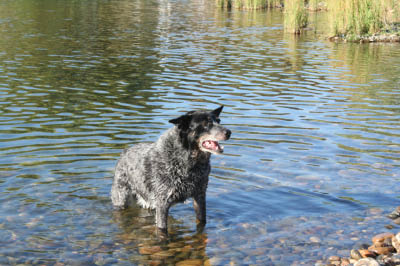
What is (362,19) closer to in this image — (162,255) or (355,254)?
(355,254)

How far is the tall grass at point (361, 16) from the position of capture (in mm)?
29844

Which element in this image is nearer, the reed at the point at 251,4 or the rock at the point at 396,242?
the rock at the point at 396,242

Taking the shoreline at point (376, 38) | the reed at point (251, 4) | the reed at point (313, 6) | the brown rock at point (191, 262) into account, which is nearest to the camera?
the brown rock at point (191, 262)

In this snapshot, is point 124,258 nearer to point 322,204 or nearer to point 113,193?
point 113,193

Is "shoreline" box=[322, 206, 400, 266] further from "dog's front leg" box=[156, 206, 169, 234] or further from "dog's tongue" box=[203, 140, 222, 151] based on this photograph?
"dog's front leg" box=[156, 206, 169, 234]

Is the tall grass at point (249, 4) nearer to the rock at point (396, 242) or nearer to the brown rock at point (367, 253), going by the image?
the rock at point (396, 242)

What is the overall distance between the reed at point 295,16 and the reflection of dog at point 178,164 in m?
27.6

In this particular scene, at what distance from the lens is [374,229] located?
8.09 m

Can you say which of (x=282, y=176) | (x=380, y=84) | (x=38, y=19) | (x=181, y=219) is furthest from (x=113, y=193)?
(x=38, y=19)

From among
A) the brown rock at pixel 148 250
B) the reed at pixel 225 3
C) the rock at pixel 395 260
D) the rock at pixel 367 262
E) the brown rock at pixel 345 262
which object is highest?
the reed at pixel 225 3

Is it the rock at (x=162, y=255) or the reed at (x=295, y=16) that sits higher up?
the reed at (x=295, y=16)

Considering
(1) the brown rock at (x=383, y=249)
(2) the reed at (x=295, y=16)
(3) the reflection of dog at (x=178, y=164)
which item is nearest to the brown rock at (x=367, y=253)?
(1) the brown rock at (x=383, y=249)

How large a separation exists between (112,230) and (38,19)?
33490 millimetres

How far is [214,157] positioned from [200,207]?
3.28 meters
